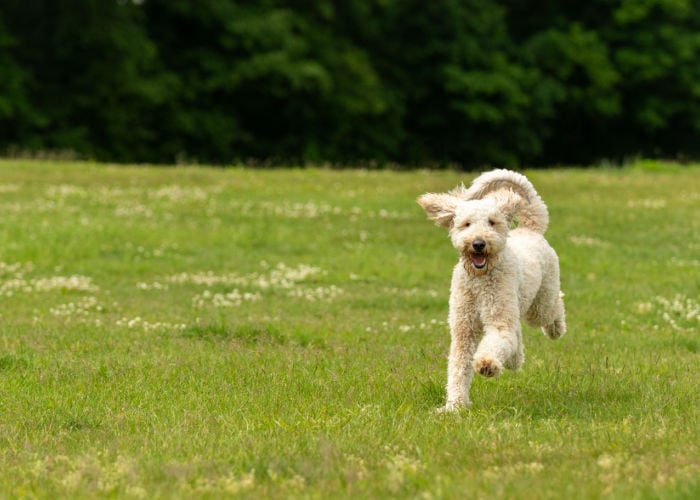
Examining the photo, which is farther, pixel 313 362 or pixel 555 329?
pixel 313 362

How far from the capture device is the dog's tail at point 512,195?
29.2ft

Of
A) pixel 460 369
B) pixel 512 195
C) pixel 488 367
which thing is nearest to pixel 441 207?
pixel 512 195

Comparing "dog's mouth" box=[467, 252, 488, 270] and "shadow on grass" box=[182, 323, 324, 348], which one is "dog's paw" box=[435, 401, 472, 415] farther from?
"shadow on grass" box=[182, 323, 324, 348]

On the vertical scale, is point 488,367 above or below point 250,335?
above

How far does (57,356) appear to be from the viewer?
1100 centimetres

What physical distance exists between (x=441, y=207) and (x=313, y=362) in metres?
2.53

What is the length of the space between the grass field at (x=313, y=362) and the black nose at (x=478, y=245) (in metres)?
1.29

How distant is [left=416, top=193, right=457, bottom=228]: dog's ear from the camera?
8961mm

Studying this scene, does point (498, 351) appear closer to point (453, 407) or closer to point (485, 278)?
point (453, 407)

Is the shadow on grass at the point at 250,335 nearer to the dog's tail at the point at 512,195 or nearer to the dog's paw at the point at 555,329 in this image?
the dog's paw at the point at 555,329

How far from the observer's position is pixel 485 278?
884cm

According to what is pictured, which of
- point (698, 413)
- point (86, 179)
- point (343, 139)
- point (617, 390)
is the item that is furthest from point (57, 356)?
point (343, 139)

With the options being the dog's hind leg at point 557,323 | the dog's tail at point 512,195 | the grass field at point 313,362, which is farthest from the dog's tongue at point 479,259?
the dog's hind leg at point 557,323

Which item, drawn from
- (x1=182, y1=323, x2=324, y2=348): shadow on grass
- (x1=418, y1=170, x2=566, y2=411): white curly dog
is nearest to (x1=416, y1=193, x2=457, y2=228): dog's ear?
(x1=418, y1=170, x2=566, y2=411): white curly dog
